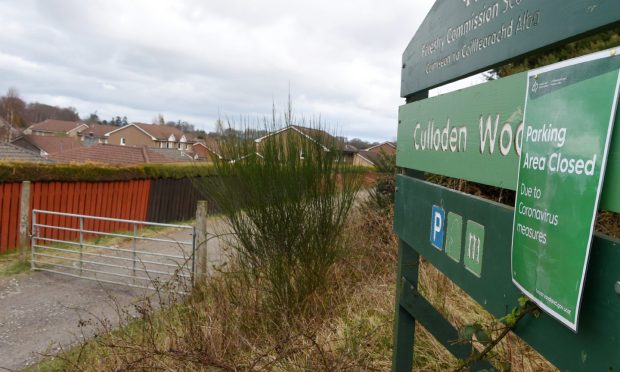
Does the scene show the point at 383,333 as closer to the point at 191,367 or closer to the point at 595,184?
the point at 191,367

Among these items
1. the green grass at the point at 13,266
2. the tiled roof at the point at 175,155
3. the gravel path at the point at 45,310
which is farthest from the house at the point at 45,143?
the gravel path at the point at 45,310

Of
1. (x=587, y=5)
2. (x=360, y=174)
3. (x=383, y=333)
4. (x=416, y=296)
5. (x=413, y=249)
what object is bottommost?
(x=383, y=333)

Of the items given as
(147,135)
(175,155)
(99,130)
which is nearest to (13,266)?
(175,155)

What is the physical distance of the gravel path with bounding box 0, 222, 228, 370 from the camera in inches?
224

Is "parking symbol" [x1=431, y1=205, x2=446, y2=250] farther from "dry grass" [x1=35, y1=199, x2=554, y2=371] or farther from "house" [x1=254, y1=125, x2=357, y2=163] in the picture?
"house" [x1=254, y1=125, x2=357, y2=163]

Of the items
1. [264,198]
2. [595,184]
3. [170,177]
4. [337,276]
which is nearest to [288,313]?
[337,276]

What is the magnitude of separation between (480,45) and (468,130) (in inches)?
12.2

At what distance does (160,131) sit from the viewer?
7056 cm

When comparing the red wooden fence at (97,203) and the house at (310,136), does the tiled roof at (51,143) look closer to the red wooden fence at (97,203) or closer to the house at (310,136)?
the red wooden fence at (97,203)

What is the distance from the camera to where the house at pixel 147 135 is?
68.7m

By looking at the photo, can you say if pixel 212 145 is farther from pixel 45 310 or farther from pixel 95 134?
pixel 95 134

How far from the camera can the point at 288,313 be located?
4594 millimetres

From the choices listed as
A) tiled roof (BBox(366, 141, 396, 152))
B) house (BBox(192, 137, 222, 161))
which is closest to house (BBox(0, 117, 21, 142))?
tiled roof (BBox(366, 141, 396, 152))

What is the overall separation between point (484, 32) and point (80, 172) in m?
14.2
